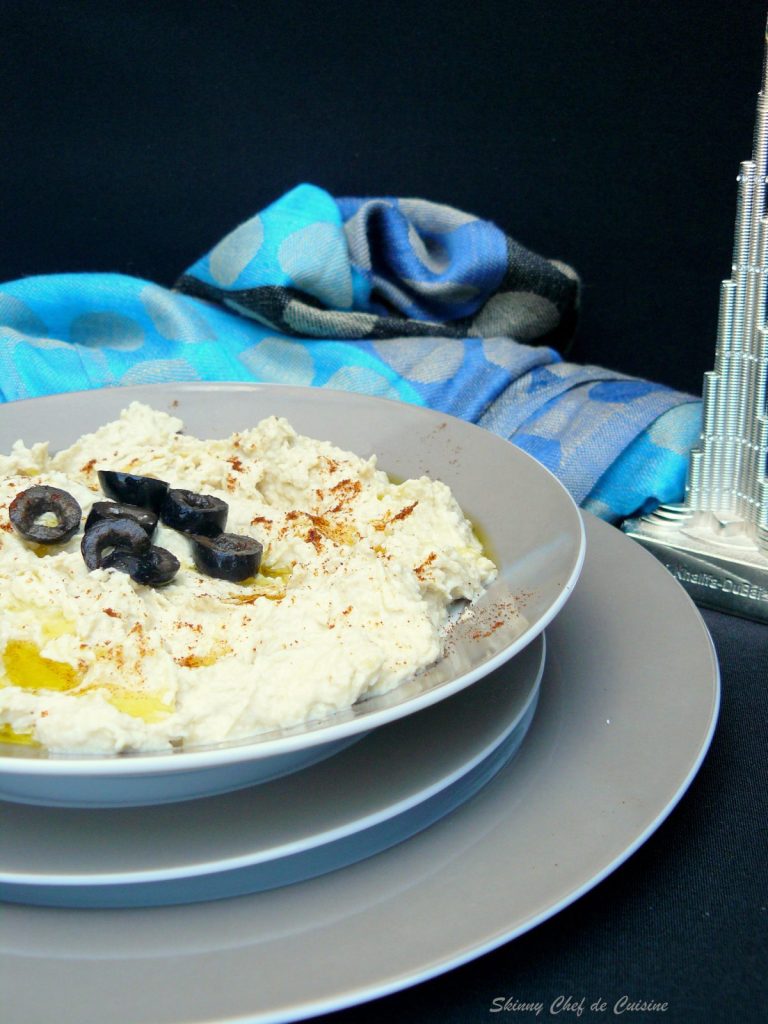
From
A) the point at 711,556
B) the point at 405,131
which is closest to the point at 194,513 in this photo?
the point at 711,556

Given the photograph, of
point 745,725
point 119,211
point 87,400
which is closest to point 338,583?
point 745,725

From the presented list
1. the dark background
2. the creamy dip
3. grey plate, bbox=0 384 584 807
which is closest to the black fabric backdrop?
Answer: the dark background

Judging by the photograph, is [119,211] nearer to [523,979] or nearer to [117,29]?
[117,29]

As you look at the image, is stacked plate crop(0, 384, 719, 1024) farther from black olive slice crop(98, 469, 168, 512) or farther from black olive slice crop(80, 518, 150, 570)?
black olive slice crop(98, 469, 168, 512)

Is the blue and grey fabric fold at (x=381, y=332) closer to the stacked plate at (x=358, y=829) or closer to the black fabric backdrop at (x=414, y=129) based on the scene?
the black fabric backdrop at (x=414, y=129)

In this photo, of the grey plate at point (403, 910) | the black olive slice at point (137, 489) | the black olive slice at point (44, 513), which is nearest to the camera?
the grey plate at point (403, 910)

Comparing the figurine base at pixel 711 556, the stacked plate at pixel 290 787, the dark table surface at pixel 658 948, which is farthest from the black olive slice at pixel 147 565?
the figurine base at pixel 711 556
